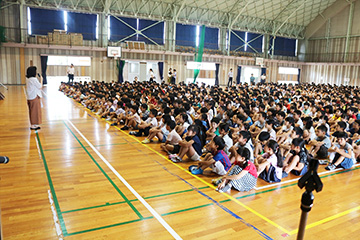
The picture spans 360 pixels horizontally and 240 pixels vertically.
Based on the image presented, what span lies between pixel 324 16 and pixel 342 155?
29861 mm

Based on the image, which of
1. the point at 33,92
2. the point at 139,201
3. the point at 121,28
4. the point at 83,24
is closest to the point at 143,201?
the point at 139,201

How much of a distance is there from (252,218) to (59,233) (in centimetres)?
247

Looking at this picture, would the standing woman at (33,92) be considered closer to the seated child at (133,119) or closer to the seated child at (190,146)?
the seated child at (133,119)

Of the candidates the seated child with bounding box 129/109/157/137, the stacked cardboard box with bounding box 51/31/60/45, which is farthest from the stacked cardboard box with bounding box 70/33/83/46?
the seated child with bounding box 129/109/157/137

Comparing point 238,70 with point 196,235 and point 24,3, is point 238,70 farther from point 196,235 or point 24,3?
point 196,235

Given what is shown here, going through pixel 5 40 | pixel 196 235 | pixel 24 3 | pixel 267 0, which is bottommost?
pixel 196 235

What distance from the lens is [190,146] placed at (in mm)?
6258

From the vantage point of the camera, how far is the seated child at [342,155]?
6.01m

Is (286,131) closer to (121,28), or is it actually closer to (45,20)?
(121,28)

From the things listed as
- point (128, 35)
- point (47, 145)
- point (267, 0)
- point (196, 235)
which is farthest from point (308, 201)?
point (267, 0)

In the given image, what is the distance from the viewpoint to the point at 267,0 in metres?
27.1

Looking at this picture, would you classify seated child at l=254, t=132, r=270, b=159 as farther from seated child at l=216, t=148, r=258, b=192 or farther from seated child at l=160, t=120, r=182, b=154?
seated child at l=160, t=120, r=182, b=154

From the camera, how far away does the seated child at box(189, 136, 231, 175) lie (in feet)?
17.7

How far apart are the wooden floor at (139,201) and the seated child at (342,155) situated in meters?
0.20
